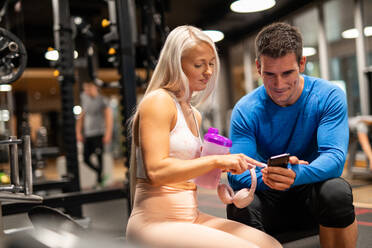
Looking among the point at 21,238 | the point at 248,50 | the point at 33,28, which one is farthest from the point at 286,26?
the point at 33,28

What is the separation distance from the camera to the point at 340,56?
22.1 ft

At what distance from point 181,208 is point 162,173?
197 mm

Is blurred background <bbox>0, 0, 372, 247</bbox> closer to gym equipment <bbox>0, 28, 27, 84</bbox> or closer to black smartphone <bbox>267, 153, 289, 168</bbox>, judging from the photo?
gym equipment <bbox>0, 28, 27, 84</bbox>

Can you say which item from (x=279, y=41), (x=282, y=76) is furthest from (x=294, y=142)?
(x=279, y=41)

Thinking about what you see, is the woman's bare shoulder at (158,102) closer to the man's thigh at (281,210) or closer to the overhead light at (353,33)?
the man's thigh at (281,210)

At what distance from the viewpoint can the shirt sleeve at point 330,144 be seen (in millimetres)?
1436

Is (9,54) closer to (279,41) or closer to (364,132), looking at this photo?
(279,41)

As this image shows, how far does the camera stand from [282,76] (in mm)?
1556

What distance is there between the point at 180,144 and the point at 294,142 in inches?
24.7

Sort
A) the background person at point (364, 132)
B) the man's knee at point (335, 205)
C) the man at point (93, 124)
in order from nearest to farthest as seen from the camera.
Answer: the man's knee at point (335, 205) < the background person at point (364, 132) < the man at point (93, 124)

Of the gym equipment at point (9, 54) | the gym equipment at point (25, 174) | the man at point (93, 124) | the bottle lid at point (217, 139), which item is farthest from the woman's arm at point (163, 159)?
the man at point (93, 124)

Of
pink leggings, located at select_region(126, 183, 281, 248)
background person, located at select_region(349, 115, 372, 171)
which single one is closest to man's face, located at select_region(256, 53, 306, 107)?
pink leggings, located at select_region(126, 183, 281, 248)

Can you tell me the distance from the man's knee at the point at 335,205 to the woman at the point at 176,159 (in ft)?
0.78

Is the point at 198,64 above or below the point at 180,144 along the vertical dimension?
above
